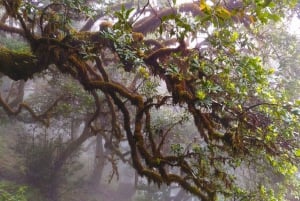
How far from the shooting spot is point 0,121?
1309 cm

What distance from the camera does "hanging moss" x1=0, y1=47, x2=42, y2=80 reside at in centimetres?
590

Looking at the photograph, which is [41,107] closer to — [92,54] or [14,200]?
[14,200]

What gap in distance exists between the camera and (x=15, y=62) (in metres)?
5.95

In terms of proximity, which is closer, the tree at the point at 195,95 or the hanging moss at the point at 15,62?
the tree at the point at 195,95

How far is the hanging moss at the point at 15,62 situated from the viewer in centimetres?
590

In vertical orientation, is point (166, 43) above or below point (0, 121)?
above

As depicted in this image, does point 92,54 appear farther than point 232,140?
Yes

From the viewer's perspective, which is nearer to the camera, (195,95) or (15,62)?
(195,95)

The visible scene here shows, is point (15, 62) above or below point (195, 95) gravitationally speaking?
above

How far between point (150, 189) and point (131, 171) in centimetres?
633

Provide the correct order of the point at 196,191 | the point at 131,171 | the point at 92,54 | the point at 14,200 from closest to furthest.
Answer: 1. the point at 196,191
2. the point at 92,54
3. the point at 14,200
4. the point at 131,171

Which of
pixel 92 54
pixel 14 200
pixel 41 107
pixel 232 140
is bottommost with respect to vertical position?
pixel 14 200

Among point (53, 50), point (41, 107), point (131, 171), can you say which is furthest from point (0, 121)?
point (131, 171)

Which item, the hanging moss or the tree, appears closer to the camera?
the tree
